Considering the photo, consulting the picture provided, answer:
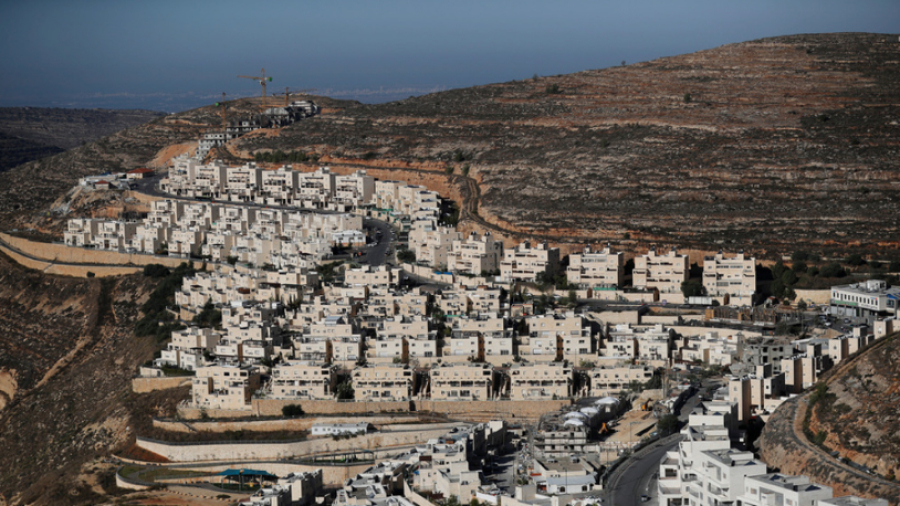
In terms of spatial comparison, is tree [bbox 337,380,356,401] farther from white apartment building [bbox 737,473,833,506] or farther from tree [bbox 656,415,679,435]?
white apartment building [bbox 737,473,833,506]

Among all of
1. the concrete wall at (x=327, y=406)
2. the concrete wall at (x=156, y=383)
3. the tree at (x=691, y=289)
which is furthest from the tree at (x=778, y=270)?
the concrete wall at (x=156, y=383)

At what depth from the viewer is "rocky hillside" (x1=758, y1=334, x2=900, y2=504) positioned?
940 inches

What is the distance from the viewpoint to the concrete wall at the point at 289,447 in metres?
33.6

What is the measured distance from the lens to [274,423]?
35.3 metres

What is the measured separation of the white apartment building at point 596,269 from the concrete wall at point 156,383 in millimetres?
12073

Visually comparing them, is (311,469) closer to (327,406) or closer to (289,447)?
(289,447)

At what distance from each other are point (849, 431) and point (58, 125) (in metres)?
118

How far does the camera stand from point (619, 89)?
65562 millimetres

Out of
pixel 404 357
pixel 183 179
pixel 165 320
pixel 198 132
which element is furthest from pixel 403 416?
pixel 198 132

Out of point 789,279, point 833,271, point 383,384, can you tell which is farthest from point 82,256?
point 833,271

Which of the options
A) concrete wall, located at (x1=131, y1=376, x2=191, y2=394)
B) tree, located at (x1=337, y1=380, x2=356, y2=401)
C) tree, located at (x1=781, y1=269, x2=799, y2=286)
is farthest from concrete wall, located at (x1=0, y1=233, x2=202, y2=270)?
tree, located at (x1=781, y1=269, x2=799, y2=286)

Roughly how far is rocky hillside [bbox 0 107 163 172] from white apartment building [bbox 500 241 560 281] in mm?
82230

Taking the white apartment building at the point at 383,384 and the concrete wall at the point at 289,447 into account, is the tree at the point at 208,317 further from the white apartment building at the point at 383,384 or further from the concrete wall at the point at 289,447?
the concrete wall at the point at 289,447

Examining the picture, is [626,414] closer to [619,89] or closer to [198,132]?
[619,89]
